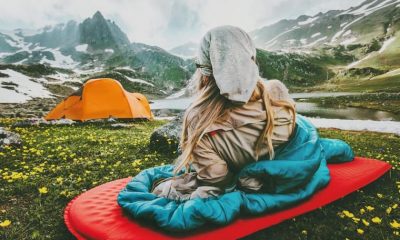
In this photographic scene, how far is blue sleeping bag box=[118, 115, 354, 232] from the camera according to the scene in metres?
4.65

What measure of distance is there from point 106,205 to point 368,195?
5386 mm

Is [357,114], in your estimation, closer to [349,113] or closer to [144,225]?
[349,113]

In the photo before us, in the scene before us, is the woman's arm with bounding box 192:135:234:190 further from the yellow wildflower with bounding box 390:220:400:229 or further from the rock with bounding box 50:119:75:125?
the rock with bounding box 50:119:75:125

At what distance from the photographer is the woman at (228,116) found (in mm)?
4363

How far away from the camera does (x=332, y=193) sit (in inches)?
245

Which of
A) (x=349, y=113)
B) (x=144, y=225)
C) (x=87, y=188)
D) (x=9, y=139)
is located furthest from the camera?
(x=349, y=113)

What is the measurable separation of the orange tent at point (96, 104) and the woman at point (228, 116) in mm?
19925

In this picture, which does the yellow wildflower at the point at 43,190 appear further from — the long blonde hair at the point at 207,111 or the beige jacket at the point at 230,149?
the long blonde hair at the point at 207,111

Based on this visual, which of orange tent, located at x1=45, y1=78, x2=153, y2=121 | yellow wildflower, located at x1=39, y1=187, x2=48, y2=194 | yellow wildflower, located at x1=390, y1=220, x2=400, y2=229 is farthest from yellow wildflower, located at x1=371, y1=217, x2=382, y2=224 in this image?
orange tent, located at x1=45, y1=78, x2=153, y2=121

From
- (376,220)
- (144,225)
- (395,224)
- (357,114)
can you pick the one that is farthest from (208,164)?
(357,114)

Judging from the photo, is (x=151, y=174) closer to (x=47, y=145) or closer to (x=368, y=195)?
(x=368, y=195)

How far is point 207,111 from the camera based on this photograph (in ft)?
15.3

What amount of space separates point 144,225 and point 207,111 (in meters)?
2.02

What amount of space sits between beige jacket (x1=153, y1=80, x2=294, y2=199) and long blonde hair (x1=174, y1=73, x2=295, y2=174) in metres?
0.08
